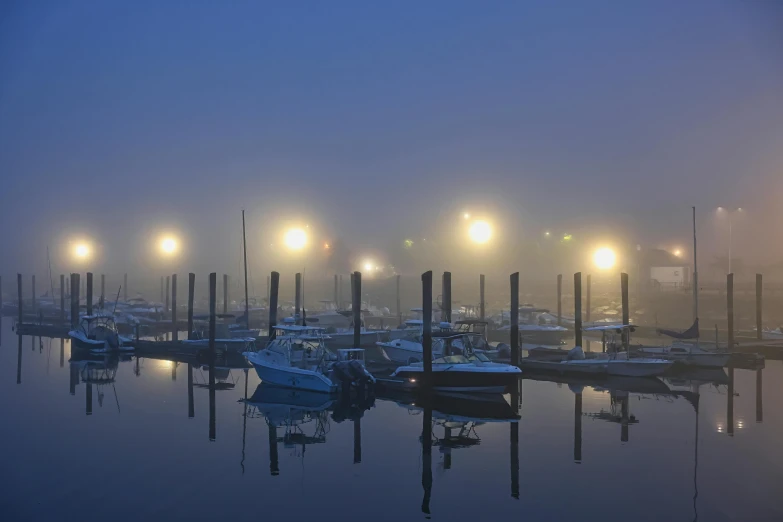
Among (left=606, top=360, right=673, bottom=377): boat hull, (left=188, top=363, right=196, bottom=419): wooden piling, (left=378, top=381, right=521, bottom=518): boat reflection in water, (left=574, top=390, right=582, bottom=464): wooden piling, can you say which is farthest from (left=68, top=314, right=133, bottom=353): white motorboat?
(left=606, top=360, right=673, bottom=377): boat hull

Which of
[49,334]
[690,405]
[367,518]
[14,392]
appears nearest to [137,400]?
[14,392]

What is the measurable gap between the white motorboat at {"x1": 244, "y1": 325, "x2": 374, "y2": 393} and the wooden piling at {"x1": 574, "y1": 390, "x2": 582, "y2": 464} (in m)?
8.84

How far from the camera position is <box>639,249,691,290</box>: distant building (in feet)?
354

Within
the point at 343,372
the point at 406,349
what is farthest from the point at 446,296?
the point at 343,372

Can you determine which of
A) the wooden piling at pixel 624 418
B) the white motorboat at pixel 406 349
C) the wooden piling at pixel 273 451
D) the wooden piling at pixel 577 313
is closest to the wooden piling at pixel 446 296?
the white motorboat at pixel 406 349

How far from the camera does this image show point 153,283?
7333 inches

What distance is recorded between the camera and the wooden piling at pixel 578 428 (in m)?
19.1

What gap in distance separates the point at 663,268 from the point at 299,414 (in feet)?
339

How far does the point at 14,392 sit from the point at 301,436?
62.5 feet

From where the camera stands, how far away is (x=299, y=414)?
25.5m

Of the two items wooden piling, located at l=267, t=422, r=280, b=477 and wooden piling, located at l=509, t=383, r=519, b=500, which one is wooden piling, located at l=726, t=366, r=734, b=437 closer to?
wooden piling, located at l=509, t=383, r=519, b=500

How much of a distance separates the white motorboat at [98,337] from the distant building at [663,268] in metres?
80.4

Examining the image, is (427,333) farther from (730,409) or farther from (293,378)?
(730,409)

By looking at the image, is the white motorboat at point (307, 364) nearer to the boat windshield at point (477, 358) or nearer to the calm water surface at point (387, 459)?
the calm water surface at point (387, 459)
